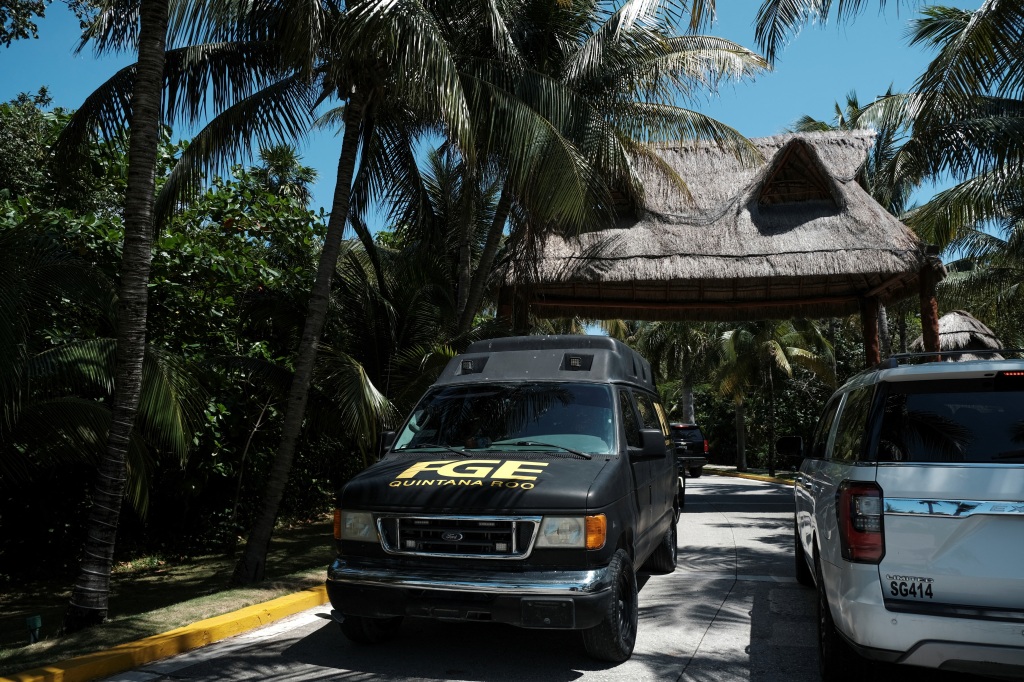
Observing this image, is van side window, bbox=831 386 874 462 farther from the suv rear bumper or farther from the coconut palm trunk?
the coconut palm trunk

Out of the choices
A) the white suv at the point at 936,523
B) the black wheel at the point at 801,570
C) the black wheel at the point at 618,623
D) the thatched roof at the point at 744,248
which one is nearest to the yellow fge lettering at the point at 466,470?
the black wheel at the point at 618,623

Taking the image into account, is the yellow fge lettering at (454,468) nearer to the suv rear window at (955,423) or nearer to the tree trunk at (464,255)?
the suv rear window at (955,423)

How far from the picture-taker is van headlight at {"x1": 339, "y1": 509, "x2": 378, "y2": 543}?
5.24 metres

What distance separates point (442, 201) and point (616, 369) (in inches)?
363

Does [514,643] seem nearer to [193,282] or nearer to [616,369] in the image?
[616,369]

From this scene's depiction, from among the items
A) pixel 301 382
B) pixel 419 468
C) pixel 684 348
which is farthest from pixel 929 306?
pixel 684 348

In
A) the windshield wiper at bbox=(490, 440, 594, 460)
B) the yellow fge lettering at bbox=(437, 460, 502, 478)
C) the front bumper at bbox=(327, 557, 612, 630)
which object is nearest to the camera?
the front bumper at bbox=(327, 557, 612, 630)

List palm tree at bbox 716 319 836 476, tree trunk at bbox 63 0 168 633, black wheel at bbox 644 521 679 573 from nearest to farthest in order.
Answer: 1. tree trunk at bbox 63 0 168 633
2. black wheel at bbox 644 521 679 573
3. palm tree at bbox 716 319 836 476

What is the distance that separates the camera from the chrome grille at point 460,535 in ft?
16.2

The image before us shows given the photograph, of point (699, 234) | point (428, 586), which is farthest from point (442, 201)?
point (428, 586)

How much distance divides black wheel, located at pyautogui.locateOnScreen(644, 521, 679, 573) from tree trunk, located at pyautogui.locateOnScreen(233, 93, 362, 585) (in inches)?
157

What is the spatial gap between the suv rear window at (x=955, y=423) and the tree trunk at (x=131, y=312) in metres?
5.78

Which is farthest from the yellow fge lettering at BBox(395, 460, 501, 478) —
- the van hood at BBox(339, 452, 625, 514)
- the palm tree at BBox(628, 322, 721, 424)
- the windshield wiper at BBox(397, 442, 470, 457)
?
the palm tree at BBox(628, 322, 721, 424)

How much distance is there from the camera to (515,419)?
618 centimetres
